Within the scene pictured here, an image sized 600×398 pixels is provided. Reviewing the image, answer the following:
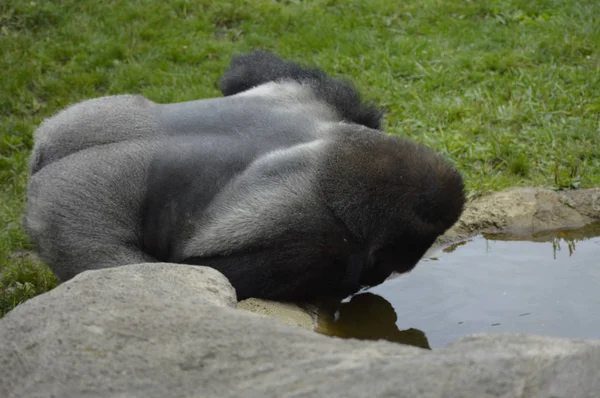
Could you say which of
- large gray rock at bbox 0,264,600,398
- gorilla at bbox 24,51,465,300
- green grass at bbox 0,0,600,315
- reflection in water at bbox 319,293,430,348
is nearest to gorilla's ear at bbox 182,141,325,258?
gorilla at bbox 24,51,465,300

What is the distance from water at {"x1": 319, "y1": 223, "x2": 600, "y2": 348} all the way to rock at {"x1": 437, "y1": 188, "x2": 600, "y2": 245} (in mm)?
112

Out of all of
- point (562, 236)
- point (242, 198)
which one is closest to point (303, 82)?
point (242, 198)

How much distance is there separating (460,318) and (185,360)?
200cm

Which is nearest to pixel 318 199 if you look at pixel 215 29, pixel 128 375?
pixel 128 375

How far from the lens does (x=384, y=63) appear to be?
7406 mm

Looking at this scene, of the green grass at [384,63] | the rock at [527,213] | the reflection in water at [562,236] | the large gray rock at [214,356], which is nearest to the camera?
the large gray rock at [214,356]

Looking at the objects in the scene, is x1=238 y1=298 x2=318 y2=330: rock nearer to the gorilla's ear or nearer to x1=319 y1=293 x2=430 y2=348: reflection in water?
x1=319 y1=293 x2=430 y2=348: reflection in water

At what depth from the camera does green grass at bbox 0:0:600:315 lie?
5941mm

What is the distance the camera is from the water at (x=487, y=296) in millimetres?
3768

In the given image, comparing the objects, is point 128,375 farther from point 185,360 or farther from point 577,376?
point 577,376

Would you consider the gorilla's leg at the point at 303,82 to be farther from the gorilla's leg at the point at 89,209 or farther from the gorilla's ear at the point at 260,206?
the gorilla's leg at the point at 89,209

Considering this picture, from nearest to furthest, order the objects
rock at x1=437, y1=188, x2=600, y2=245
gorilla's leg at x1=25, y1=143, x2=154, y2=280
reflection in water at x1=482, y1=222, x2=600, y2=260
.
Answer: gorilla's leg at x1=25, y1=143, x2=154, y2=280 < reflection in water at x1=482, y1=222, x2=600, y2=260 < rock at x1=437, y1=188, x2=600, y2=245

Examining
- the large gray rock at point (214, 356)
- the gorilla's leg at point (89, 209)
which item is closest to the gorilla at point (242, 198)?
the gorilla's leg at point (89, 209)

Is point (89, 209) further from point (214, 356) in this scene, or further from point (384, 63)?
point (384, 63)
